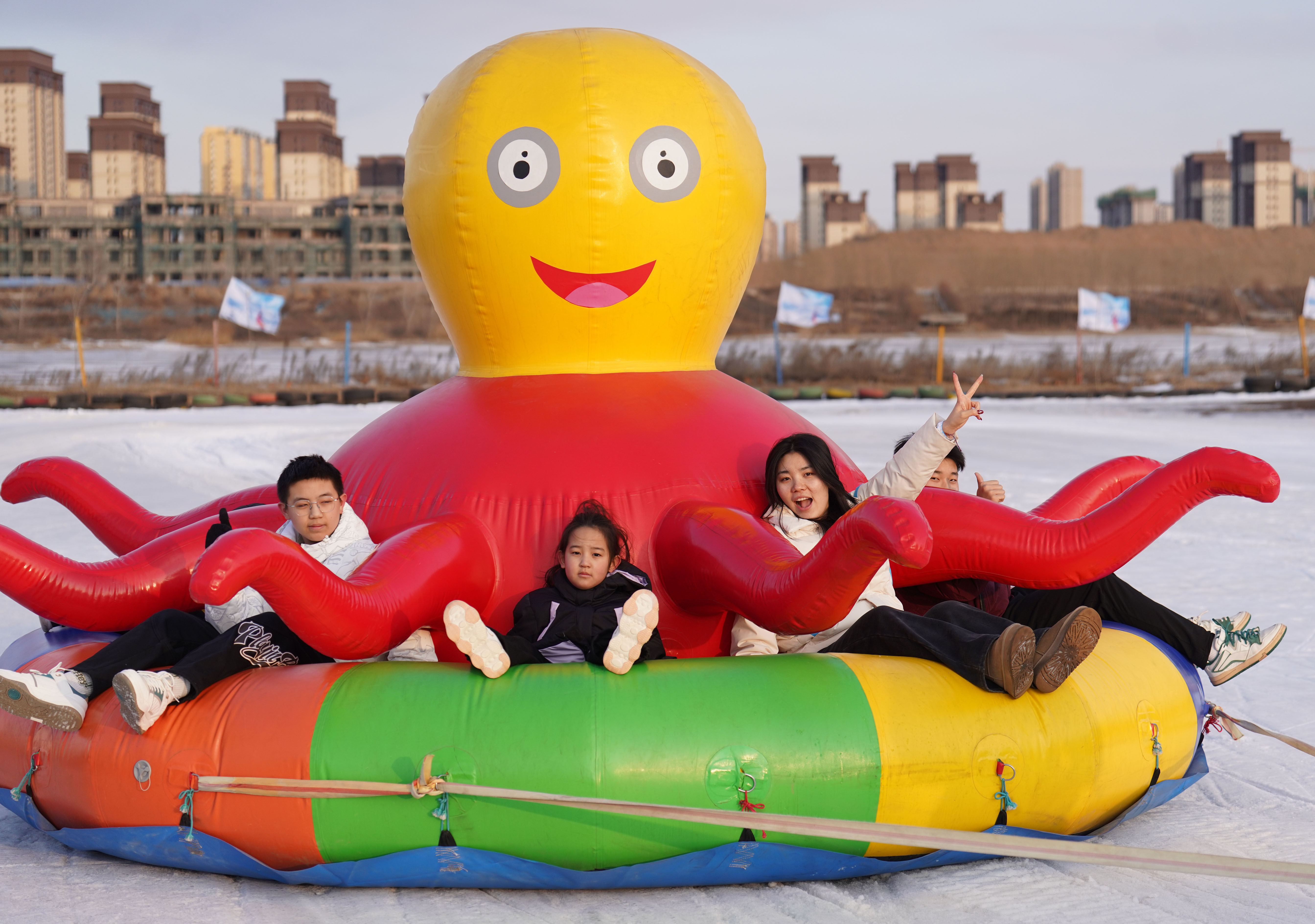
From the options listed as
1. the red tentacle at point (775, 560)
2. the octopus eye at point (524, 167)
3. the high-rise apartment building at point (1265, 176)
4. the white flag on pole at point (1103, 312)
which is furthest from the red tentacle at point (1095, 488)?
the high-rise apartment building at point (1265, 176)

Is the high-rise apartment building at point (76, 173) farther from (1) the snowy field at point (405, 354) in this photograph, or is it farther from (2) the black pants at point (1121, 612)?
(2) the black pants at point (1121, 612)

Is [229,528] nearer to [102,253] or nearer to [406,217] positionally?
[406,217]

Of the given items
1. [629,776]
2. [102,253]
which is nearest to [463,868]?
[629,776]

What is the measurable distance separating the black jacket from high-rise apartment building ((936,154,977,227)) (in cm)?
9195

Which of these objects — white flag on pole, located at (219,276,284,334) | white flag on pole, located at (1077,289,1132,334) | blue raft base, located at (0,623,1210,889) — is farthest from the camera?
white flag on pole, located at (1077,289,1132,334)

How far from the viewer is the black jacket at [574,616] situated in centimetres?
346

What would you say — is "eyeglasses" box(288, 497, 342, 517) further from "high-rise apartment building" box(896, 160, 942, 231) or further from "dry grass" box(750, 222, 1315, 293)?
"high-rise apartment building" box(896, 160, 942, 231)

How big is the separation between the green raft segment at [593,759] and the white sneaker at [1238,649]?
55.9 inches

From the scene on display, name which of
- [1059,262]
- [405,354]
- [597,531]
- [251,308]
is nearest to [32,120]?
[1059,262]

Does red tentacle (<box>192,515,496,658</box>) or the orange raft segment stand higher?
red tentacle (<box>192,515,496,658</box>)

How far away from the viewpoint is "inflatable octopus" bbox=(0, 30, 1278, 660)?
358cm

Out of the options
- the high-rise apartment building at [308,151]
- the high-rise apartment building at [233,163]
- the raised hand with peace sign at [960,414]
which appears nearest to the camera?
the raised hand with peace sign at [960,414]

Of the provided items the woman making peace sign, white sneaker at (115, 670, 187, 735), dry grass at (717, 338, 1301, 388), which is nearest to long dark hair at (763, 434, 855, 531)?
the woman making peace sign

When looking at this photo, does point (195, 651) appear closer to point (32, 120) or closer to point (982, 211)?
point (982, 211)
